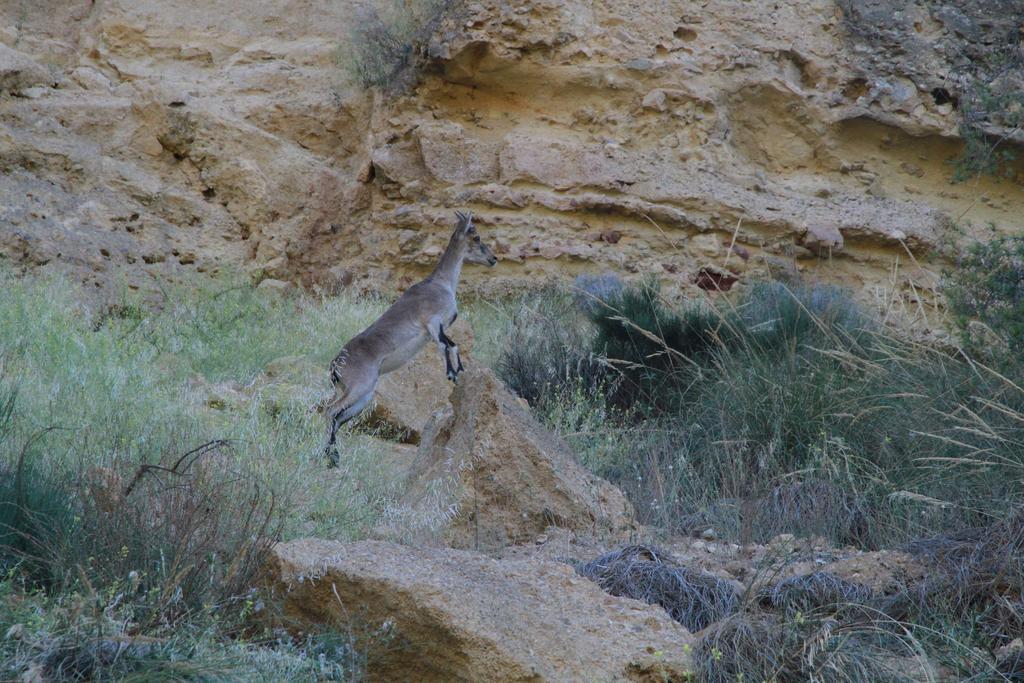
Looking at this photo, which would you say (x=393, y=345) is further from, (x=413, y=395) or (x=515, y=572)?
(x=515, y=572)

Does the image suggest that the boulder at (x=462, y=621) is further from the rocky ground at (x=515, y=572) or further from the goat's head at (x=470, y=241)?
the goat's head at (x=470, y=241)

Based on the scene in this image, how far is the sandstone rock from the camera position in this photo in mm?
15302

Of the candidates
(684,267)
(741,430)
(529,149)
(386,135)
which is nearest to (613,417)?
(741,430)

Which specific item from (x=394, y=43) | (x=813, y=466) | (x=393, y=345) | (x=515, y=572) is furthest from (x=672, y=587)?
(x=394, y=43)

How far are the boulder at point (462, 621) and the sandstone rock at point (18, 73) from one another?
40.3 feet

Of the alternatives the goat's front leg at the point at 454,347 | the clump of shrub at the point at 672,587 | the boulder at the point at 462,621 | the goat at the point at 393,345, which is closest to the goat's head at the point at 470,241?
the goat at the point at 393,345

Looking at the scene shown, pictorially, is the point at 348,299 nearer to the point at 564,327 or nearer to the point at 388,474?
the point at 564,327

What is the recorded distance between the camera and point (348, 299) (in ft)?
48.5

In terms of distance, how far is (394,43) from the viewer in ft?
54.9

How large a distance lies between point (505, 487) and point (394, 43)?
428 inches

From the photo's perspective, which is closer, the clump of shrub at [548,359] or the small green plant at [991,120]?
the clump of shrub at [548,359]

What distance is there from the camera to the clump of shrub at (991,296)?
9.68m

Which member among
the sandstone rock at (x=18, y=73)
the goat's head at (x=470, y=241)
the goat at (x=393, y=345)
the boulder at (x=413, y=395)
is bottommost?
the boulder at (x=413, y=395)

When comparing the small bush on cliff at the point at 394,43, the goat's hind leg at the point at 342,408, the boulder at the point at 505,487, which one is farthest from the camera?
the small bush on cliff at the point at 394,43
